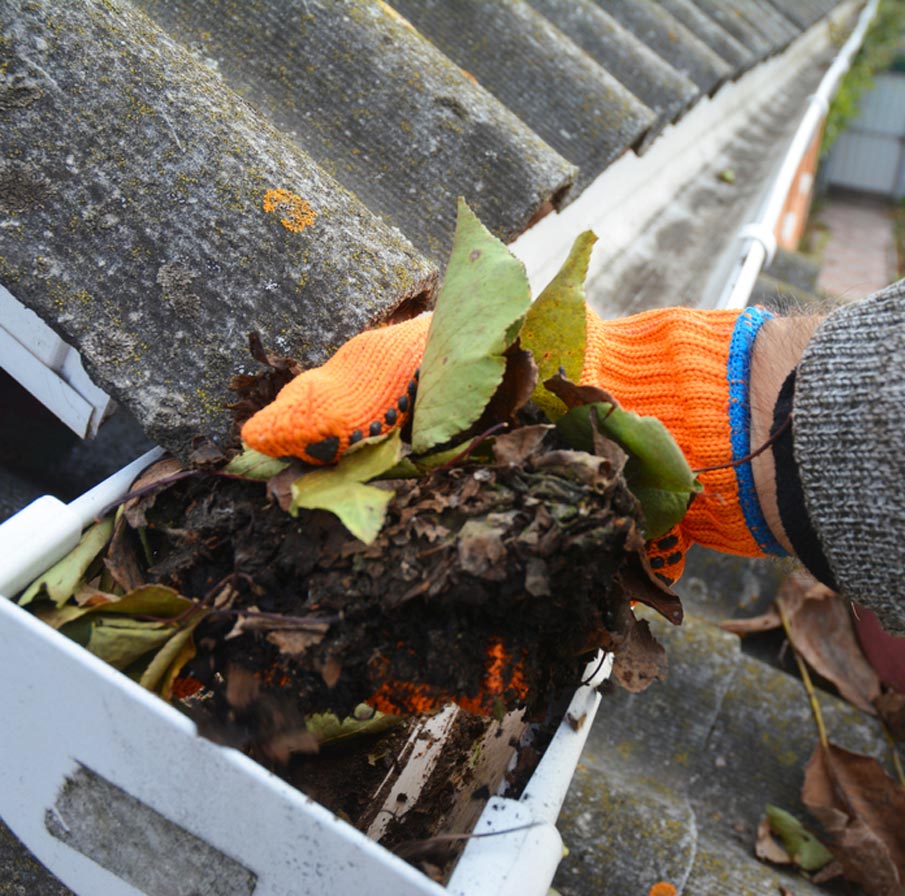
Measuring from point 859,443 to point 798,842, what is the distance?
4.18ft

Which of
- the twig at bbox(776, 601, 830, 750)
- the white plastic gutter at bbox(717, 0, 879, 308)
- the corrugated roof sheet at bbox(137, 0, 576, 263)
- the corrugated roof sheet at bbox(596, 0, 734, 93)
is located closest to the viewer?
the corrugated roof sheet at bbox(137, 0, 576, 263)

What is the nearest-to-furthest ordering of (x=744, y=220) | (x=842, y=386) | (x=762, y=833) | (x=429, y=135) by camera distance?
(x=842, y=386) → (x=429, y=135) → (x=762, y=833) → (x=744, y=220)

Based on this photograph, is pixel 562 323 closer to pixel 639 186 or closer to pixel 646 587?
pixel 646 587

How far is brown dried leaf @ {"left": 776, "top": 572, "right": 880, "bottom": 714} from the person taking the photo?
2.37 meters

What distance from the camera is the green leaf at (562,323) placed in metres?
1.03

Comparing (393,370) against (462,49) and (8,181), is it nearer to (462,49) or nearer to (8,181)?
(8,181)

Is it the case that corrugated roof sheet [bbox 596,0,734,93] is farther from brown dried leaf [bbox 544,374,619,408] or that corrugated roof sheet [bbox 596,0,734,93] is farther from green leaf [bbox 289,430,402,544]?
green leaf [bbox 289,430,402,544]

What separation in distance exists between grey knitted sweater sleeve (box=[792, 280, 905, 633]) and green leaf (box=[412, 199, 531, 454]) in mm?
350

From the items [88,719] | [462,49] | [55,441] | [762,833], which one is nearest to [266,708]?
[88,719]

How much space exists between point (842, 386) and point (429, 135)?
86 centimetres

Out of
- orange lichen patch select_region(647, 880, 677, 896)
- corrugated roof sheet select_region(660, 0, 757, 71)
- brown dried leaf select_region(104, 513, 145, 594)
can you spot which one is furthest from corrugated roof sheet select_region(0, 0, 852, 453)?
corrugated roof sheet select_region(660, 0, 757, 71)

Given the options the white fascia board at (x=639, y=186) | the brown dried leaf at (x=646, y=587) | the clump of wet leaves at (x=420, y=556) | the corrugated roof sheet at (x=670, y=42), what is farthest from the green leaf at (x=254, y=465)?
the corrugated roof sheet at (x=670, y=42)

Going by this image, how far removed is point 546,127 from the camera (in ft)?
6.44

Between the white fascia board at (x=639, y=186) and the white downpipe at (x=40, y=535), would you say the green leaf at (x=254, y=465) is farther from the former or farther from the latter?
the white fascia board at (x=639, y=186)
